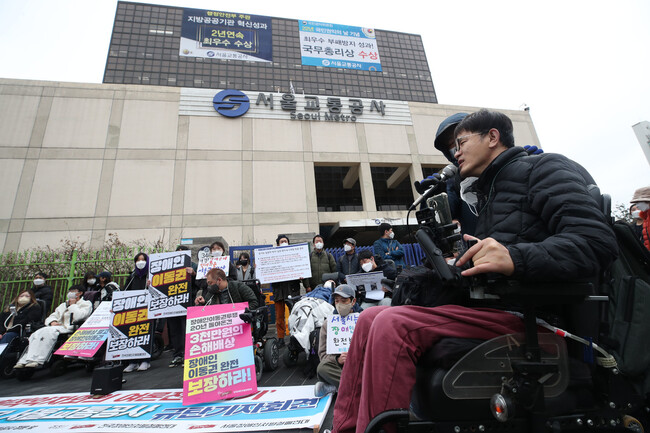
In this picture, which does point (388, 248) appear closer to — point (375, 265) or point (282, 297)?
point (375, 265)

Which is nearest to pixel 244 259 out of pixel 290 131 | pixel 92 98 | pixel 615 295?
pixel 615 295

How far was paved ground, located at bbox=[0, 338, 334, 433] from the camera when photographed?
3.82m

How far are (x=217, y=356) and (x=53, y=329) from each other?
416 centimetres

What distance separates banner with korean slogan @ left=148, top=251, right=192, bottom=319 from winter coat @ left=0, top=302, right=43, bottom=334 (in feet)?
9.15

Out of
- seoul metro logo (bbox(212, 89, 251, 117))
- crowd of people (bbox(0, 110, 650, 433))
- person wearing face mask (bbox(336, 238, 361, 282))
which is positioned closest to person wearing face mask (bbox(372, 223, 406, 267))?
person wearing face mask (bbox(336, 238, 361, 282))

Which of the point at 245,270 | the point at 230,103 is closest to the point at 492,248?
the point at 245,270

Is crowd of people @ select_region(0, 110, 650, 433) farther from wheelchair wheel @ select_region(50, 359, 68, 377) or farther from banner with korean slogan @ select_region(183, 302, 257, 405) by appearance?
wheelchair wheel @ select_region(50, 359, 68, 377)

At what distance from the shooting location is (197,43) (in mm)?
23484

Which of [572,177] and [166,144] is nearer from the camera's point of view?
[572,177]

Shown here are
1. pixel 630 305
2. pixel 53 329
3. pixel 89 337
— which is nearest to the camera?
pixel 630 305

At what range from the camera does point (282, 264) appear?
6.50m

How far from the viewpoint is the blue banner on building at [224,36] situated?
2323 cm

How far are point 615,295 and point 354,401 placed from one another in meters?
1.26

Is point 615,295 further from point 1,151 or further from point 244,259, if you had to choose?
point 1,151
